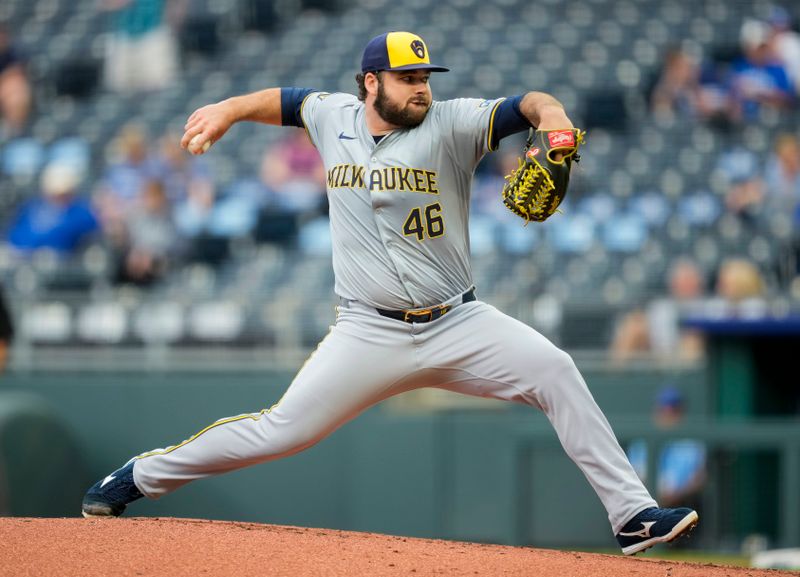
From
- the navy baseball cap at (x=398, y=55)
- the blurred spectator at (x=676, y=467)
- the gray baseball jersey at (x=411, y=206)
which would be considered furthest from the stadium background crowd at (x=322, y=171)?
the navy baseball cap at (x=398, y=55)

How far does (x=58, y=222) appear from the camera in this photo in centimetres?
1062

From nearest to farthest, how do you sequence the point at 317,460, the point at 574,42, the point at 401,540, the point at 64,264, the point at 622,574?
1. the point at 622,574
2. the point at 401,540
3. the point at 317,460
4. the point at 64,264
5. the point at 574,42

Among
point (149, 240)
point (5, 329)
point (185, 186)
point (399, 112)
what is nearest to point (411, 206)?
point (399, 112)

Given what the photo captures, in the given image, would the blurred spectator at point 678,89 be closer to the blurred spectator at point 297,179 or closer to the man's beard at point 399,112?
the blurred spectator at point 297,179

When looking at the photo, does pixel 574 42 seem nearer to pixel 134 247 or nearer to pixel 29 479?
pixel 134 247

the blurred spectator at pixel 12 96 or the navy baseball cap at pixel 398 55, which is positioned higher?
the blurred spectator at pixel 12 96

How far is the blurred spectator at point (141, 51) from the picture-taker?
47.0 feet

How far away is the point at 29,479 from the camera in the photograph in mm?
9234

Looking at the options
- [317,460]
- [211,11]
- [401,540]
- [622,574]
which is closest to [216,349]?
[317,460]

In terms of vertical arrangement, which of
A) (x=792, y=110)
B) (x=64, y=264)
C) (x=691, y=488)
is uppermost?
(x=792, y=110)

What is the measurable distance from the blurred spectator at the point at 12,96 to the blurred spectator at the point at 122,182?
154 centimetres

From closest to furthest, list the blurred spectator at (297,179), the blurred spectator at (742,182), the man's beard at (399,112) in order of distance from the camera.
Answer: the man's beard at (399,112) < the blurred spectator at (742,182) < the blurred spectator at (297,179)

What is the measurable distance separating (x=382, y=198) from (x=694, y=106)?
9062 mm

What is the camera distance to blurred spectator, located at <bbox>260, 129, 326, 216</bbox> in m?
11.7
